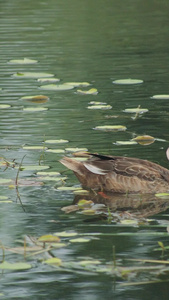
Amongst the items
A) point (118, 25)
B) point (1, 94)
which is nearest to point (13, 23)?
point (118, 25)

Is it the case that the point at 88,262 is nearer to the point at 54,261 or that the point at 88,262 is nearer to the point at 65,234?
the point at 54,261

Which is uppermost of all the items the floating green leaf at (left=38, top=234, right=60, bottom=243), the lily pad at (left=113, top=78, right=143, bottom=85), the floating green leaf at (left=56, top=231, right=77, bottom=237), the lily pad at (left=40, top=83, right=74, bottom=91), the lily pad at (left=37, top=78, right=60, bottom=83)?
the floating green leaf at (left=38, top=234, right=60, bottom=243)

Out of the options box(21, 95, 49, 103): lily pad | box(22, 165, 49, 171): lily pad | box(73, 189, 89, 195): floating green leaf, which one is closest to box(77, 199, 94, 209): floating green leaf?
box(73, 189, 89, 195): floating green leaf

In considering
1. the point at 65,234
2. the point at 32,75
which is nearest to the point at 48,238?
the point at 65,234

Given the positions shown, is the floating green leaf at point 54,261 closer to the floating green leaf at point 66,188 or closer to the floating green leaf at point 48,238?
the floating green leaf at point 48,238

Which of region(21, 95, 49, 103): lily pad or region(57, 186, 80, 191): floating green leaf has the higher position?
region(57, 186, 80, 191): floating green leaf

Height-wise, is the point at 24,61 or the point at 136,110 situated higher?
the point at 136,110

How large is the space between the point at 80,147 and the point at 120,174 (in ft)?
4.82

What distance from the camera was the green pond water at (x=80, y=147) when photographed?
6.37 meters

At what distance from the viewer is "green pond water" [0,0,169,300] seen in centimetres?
→ 637

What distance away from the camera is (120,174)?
29.6 ft

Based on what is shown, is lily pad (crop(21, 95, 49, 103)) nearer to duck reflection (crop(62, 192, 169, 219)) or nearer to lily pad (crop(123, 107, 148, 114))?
lily pad (crop(123, 107, 148, 114))

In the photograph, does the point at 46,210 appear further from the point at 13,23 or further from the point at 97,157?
the point at 13,23

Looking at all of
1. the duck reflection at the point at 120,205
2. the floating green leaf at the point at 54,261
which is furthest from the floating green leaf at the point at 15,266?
the duck reflection at the point at 120,205
